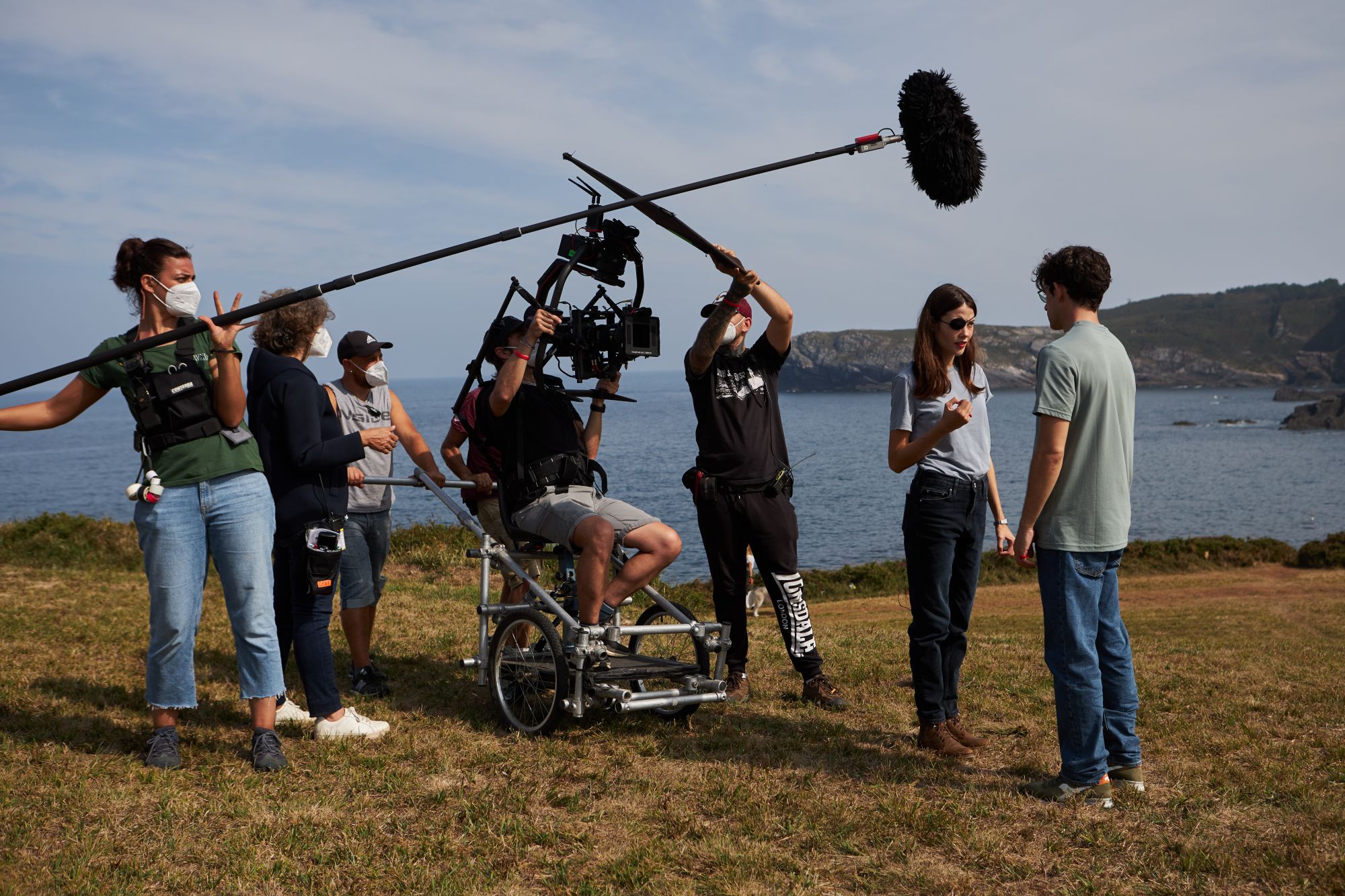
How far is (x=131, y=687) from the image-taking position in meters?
6.11

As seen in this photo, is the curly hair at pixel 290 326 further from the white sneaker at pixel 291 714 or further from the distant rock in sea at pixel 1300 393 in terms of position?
the distant rock in sea at pixel 1300 393

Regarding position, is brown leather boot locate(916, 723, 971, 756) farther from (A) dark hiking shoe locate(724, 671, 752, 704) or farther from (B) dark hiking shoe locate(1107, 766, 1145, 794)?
(A) dark hiking shoe locate(724, 671, 752, 704)

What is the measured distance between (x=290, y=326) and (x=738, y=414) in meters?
2.45

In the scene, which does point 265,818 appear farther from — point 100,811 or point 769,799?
point 769,799

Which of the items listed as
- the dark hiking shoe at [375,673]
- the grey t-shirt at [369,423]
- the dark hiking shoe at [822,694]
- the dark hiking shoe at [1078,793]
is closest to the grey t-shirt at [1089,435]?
the dark hiking shoe at [1078,793]

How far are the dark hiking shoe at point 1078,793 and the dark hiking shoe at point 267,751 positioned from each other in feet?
10.9

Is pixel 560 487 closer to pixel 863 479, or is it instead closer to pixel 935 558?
pixel 935 558

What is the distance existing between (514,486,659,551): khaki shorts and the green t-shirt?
143 centimetres

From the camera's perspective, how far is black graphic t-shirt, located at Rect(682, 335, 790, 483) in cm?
579

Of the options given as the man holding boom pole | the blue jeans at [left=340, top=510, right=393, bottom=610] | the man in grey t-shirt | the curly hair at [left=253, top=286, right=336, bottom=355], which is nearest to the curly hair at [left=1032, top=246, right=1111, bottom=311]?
the man in grey t-shirt

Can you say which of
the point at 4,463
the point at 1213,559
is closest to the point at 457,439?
the point at 1213,559

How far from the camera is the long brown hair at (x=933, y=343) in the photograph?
485 cm

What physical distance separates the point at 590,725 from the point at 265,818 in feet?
5.81

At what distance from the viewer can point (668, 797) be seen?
13.9 feet
